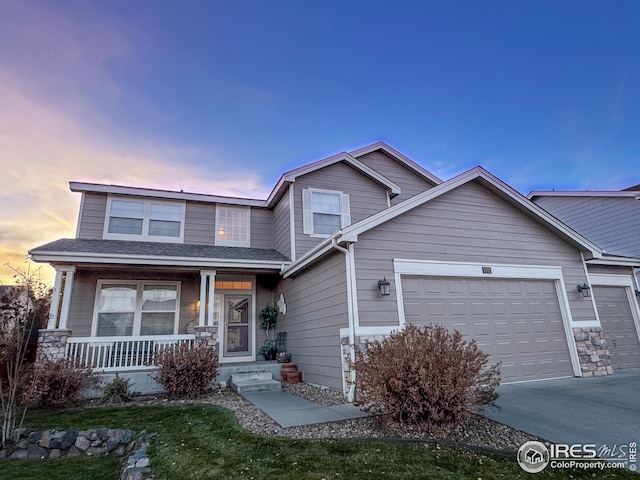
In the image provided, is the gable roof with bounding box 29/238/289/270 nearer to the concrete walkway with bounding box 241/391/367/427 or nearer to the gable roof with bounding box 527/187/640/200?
the concrete walkway with bounding box 241/391/367/427

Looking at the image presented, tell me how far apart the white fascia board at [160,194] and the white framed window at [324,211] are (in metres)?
1.99

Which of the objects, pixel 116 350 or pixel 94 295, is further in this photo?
pixel 94 295

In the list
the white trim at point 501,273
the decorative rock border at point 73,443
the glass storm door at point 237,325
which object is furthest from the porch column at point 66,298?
the white trim at point 501,273

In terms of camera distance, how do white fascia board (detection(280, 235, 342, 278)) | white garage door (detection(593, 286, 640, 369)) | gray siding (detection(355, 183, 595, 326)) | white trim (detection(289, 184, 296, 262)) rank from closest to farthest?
gray siding (detection(355, 183, 595, 326)) < white fascia board (detection(280, 235, 342, 278)) < white garage door (detection(593, 286, 640, 369)) < white trim (detection(289, 184, 296, 262))

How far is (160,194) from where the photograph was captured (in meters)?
10.5

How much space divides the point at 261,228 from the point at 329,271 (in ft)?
16.0

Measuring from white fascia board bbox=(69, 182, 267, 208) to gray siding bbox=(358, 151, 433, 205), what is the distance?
4443 millimetres

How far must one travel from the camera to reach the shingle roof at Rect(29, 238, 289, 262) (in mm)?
8047

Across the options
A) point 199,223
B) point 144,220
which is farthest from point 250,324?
point 144,220

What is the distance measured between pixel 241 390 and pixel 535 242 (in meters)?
7.80

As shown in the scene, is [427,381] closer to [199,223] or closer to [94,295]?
[199,223]

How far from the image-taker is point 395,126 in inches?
531

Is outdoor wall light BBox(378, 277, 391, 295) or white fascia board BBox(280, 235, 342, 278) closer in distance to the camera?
outdoor wall light BBox(378, 277, 391, 295)

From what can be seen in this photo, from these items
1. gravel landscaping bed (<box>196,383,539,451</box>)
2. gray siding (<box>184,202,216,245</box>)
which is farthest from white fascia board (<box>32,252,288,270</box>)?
gravel landscaping bed (<box>196,383,539,451</box>)
